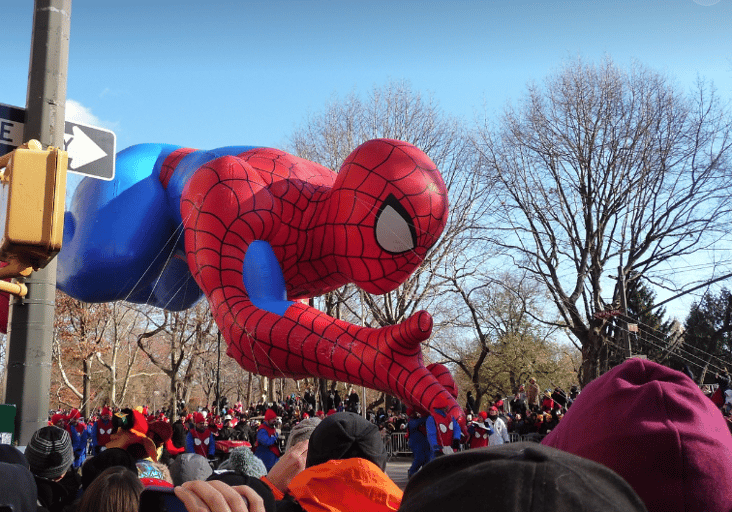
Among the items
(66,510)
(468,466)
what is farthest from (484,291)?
(468,466)

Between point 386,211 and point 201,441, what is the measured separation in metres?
6.31

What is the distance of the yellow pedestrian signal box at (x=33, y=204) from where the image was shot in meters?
2.61

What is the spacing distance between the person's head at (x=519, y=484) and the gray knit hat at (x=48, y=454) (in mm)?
3278

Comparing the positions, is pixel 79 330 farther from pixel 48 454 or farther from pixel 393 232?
pixel 48 454

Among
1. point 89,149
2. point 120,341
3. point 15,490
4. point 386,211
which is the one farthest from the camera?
point 120,341

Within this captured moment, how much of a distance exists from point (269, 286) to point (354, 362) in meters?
1.53

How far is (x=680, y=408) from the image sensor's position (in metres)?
1.14

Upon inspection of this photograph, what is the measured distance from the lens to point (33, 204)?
104 inches

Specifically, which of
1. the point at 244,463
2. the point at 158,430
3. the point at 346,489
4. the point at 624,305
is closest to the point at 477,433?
the point at 158,430

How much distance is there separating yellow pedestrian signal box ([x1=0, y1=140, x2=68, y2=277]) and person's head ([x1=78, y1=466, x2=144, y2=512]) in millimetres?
1036

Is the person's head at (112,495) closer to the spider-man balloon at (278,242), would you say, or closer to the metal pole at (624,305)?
the spider-man balloon at (278,242)

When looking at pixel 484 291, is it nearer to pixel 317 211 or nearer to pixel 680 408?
pixel 317 211

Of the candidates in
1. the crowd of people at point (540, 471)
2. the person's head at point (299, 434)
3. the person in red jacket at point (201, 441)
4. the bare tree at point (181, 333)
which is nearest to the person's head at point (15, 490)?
the crowd of people at point (540, 471)

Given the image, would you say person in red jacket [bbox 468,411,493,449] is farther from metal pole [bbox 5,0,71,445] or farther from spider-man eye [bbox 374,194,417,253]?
metal pole [bbox 5,0,71,445]
